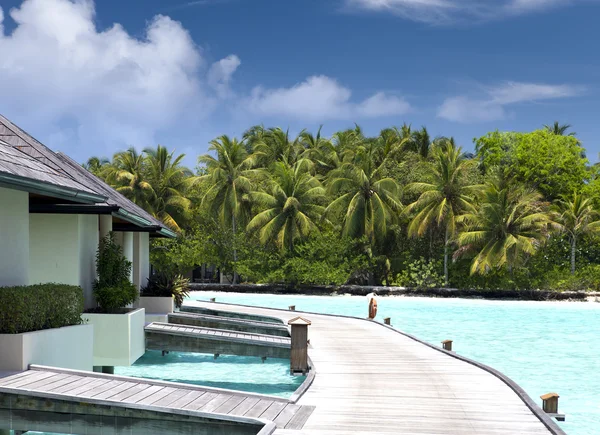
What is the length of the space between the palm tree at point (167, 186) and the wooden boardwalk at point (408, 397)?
30.5 meters

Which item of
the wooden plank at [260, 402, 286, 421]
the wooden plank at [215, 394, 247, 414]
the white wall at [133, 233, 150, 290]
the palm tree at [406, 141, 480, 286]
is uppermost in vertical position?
the palm tree at [406, 141, 480, 286]

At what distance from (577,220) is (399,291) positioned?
35.5ft

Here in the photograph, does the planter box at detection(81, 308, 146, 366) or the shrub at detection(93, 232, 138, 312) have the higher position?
the shrub at detection(93, 232, 138, 312)

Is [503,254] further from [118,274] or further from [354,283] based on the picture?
[118,274]

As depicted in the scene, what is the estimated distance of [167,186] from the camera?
1752 inches

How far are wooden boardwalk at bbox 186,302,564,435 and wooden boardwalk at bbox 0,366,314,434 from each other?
15.5 inches

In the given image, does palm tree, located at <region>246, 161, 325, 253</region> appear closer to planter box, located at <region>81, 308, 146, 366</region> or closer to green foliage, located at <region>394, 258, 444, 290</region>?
green foliage, located at <region>394, 258, 444, 290</region>

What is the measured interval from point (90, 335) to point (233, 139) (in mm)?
34083

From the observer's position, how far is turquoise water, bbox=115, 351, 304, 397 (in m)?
14.0

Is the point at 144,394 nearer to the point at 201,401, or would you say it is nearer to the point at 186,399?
the point at 186,399

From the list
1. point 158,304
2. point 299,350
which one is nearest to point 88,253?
point 299,350

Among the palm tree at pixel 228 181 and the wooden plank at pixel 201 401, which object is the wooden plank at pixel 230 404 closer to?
the wooden plank at pixel 201 401

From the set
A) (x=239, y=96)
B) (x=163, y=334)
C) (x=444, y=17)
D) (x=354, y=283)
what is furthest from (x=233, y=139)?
(x=163, y=334)

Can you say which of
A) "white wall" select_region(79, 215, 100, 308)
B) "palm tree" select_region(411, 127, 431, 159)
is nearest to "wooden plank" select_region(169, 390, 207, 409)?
"white wall" select_region(79, 215, 100, 308)
